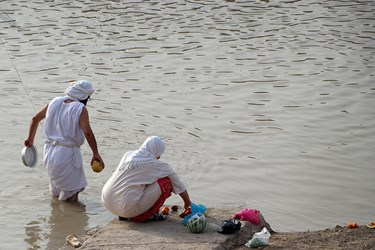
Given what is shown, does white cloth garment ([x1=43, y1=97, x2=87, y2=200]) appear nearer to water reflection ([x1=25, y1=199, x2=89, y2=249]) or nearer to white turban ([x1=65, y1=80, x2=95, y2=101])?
white turban ([x1=65, y1=80, x2=95, y2=101])

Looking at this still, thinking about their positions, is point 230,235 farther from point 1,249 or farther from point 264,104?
point 264,104

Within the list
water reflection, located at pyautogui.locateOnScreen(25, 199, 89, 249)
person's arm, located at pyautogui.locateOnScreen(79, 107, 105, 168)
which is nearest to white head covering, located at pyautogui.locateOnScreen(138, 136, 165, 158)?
person's arm, located at pyautogui.locateOnScreen(79, 107, 105, 168)

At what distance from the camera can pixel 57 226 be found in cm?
795

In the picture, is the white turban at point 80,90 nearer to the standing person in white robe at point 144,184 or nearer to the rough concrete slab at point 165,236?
the standing person in white robe at point 144,184

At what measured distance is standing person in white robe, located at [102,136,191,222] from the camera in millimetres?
7215

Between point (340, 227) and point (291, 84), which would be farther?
point (291, 84)

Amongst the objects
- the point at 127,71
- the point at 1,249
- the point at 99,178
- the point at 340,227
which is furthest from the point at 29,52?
the point at 340,227

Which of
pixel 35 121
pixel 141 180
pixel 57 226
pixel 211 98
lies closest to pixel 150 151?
pixel 141 180

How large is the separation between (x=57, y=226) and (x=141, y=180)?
45.8 inches

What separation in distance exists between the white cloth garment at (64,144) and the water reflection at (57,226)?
0.59 ft

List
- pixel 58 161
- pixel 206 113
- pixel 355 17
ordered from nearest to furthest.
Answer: pixel 58 161 → pixel 206 113 → pixel 355 17

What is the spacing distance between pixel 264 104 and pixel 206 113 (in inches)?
34.5

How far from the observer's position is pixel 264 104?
38.1 ft

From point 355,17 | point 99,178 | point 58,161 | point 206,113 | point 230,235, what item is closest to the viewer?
point 230,235
